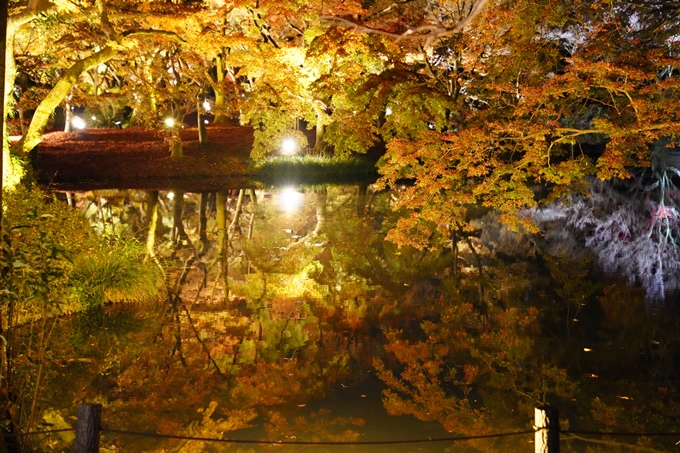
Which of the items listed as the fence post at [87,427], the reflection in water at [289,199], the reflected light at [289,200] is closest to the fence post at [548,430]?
the fence post at [87,427]

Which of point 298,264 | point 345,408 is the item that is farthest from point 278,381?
point 298,264

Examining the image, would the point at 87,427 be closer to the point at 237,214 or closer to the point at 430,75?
the point at 237,214

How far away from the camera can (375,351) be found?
775 cm

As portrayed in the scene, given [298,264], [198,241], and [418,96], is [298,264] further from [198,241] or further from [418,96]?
[418,96]

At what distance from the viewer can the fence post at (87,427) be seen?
146 inches

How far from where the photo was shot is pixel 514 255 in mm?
13562

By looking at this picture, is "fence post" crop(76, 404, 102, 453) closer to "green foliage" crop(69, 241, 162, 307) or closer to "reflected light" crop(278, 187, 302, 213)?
"green foliage" crop(69, 241, 162, 307)

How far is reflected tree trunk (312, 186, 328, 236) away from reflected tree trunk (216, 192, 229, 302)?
2.26 m

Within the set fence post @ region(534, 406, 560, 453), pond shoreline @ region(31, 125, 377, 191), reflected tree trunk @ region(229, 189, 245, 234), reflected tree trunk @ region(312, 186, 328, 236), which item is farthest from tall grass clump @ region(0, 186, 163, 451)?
pond shoreline @ region(31, 125, 377, 191)

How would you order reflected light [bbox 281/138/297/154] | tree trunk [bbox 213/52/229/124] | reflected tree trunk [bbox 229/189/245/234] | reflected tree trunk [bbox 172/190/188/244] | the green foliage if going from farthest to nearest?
reflected light [bbox 281/138/297/154], tree trunk [bbox 213/52/229/124], reflected tree trunk [bbox 229/189/245/234], reflected tree trunk [bbox 172/190/188/244], the green foliage

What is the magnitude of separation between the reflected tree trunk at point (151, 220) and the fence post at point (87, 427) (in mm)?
7413

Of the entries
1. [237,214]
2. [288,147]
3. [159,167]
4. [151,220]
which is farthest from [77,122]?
[151,220]

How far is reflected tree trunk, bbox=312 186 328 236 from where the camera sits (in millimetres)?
15844

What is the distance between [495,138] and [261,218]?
316 inches
